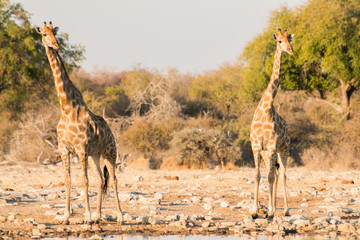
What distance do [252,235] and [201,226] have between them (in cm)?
86

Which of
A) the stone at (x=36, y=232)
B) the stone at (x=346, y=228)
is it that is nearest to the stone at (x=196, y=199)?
the stone at (x=346, y=228)

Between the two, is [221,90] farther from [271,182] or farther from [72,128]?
[72,128]

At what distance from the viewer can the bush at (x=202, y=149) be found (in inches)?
770

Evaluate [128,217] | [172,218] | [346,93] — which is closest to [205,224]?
[172,218]

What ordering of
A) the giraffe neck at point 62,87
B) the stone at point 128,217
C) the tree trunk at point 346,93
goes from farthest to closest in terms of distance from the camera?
the tree trunk at point 346,93
the stone at point 128,217
the giraffe neck at point 62,87

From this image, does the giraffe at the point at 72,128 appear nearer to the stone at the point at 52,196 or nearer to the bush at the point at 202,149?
the stone at the point at 52,196

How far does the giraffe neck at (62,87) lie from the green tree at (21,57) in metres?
14.5

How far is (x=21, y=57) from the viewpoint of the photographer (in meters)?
22.9

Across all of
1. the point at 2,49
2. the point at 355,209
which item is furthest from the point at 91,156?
the point at 2,49

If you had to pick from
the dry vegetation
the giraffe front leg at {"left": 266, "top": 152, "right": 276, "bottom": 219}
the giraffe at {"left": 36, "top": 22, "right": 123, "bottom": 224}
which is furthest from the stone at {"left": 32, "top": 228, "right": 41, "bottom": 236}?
the dry vegetation

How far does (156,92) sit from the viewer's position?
25.7 m

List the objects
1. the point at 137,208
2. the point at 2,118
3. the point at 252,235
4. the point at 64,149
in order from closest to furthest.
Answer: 1. the point at 252,235
2. the point at 64,149
3. the point at 137,208
4. the point at 2,118

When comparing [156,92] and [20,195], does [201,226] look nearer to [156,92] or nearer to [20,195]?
[20,195]

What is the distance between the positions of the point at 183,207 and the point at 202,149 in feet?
31.4
